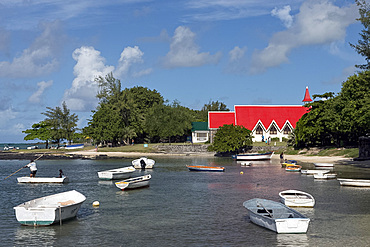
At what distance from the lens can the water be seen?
21.8 m

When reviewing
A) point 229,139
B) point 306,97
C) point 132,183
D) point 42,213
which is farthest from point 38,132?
point 42,213

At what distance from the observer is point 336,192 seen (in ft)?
124

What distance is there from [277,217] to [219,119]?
301 feet

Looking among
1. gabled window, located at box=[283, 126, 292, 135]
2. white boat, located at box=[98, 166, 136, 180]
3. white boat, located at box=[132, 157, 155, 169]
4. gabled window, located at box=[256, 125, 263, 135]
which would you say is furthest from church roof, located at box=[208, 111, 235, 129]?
white boat, located at box=[98, 166, 136, 180]

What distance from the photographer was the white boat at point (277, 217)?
21969 millimetres

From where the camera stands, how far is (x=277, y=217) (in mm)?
23875

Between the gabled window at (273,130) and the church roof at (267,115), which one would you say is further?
the church roof at (267,115)

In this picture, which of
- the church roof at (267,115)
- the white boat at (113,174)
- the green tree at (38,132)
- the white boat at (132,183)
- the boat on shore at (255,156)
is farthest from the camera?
the green tree at (38,132)

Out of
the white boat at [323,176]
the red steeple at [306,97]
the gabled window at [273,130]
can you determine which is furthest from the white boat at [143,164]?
the red steeple at [306,97]

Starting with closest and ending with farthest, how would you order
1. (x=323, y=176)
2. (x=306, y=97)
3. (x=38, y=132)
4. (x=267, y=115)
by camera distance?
(x=323, y=176), (x=267, y=115), (x=306, y=97), (x=38, y=132)

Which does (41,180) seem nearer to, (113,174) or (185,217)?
(113,174)

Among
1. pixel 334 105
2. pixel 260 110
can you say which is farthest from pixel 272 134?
pixel 334 105

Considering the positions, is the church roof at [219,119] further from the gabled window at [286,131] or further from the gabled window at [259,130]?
the gabled window at [286,131]

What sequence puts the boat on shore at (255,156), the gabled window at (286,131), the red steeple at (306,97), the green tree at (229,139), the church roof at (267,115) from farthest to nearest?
the red steeple at (306,97) < the church roof at (267,115) < the gabled window at (286,131) < the green tree at (229,139) < the boat on shore at (255,156)
